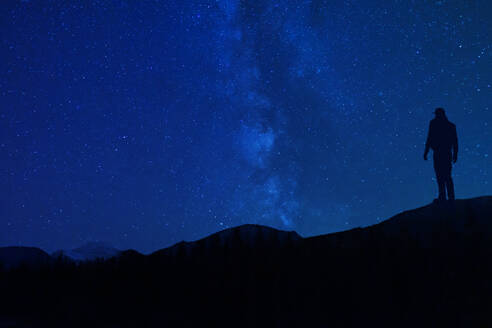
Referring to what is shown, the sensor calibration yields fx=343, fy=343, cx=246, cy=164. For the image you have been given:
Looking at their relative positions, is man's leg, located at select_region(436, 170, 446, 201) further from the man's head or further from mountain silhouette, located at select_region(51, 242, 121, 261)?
mountain silhouette, located at select_region(51, 242, 121, 261)

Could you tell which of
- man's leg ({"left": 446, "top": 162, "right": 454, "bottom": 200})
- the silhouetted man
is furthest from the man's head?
man's leg ({"left": 446, "top": 162, "right": 454, "bottom": 200})

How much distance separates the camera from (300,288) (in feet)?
13.6

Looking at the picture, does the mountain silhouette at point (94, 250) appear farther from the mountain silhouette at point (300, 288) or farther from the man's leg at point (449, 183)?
the man's leg at point (449, 183)

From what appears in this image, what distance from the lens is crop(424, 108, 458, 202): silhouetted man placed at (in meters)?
9.63

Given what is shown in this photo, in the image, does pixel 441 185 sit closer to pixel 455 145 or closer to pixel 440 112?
pixel 455 145

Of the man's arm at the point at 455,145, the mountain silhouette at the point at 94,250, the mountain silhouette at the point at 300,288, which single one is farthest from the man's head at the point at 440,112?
the mountain silhouette at the point at 94,250

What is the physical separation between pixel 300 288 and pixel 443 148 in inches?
302

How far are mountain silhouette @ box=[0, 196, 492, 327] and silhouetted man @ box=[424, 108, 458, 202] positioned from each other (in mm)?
4342

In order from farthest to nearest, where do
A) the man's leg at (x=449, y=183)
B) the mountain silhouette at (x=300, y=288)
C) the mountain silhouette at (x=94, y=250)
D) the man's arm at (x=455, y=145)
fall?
1. the mountain silhouette at (x=94, y=250)
2. the man's arm at (x=455, y=145)
3. the man's leg at (x=449, y=183)
4. the mountain silhouette at (x=300, y=288)

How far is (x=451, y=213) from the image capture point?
7871mm

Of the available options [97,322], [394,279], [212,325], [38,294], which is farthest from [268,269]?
[38,294]

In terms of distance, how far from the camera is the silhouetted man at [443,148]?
31.6 feet

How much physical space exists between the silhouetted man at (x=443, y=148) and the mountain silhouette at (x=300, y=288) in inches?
171

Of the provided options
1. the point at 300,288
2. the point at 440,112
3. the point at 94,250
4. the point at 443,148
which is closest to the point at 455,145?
the point at 443,148
